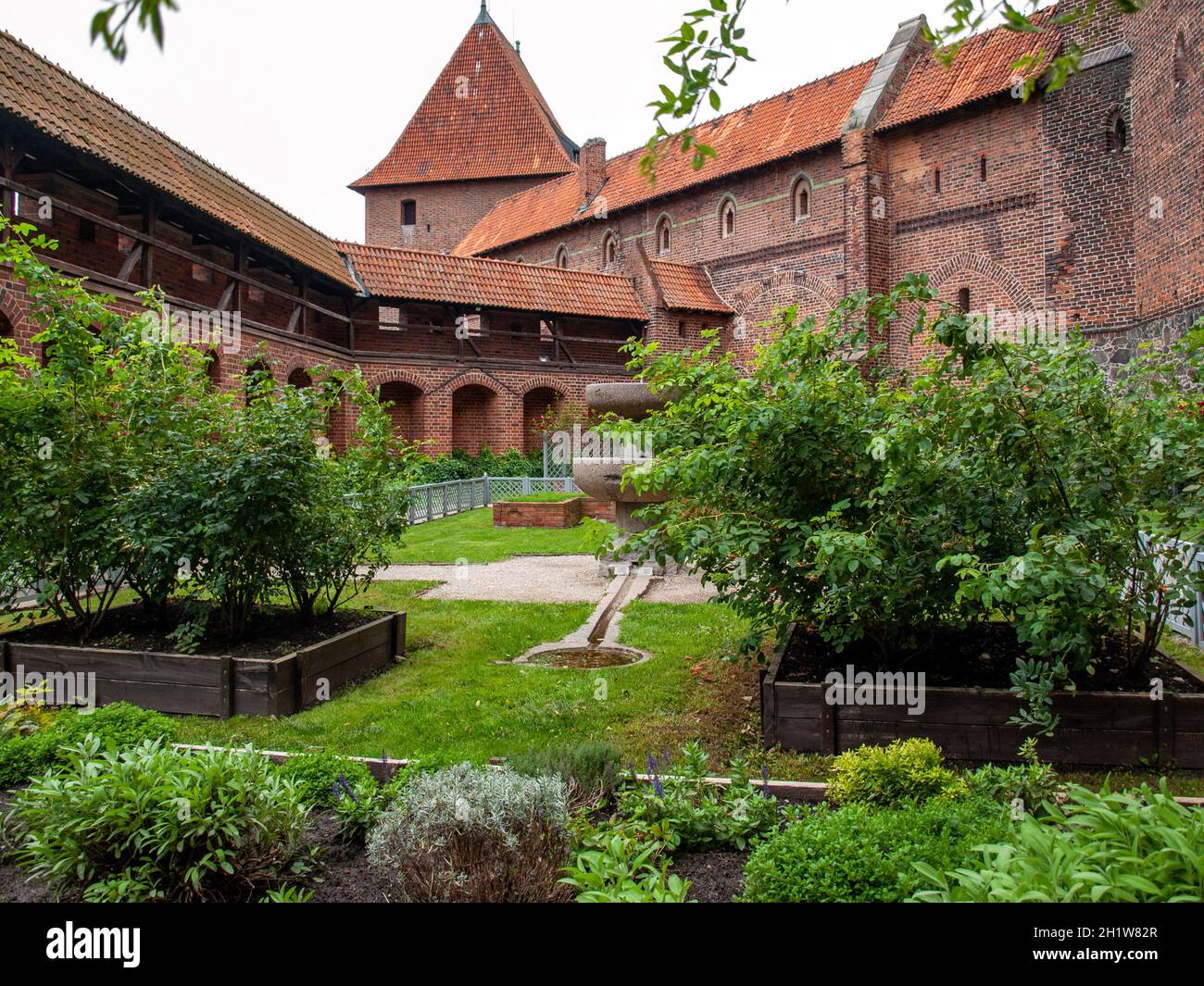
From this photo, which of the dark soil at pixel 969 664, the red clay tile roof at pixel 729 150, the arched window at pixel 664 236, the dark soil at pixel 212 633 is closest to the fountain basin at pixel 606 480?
the dark soil at pixel 212 633

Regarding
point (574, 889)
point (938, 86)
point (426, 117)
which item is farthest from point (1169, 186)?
point (426, 117)

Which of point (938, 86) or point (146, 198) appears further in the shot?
point (938, 86)

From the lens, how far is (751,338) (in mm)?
26719

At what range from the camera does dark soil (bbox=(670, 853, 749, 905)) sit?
2.85 meters

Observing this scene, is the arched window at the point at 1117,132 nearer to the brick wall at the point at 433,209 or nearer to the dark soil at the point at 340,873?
the dark soil at the point at 340,873

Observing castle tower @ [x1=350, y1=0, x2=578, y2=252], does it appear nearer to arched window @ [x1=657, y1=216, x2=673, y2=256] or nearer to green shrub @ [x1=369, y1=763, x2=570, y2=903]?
arched window @ [x1=657, y1=216, x2=673, y2=256]

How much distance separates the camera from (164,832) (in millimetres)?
2820

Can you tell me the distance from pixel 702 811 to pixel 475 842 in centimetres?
85

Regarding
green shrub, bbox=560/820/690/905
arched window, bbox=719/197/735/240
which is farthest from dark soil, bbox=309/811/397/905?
arched window, bbox=719/197/735/240

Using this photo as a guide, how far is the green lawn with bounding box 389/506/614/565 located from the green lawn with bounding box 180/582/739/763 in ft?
12.3

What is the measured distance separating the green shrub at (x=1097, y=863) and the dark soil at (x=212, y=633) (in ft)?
14.7

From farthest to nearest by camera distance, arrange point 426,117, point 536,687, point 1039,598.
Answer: point 426,117, point 536,687, point 1039,598
